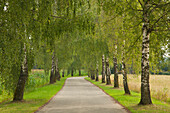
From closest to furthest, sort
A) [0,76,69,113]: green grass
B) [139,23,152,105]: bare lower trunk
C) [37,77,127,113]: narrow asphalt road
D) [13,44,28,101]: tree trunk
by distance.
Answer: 1. [0,76,69,113]: green grass
2. [37,77,127,113]: narrow asphalt road
3. [139,23,152,105]: bare lower trunk
4. [13,44,28,101]: tree trunk

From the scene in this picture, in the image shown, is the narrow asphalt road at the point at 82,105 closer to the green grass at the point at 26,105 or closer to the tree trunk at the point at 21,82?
the green grass at the point at 26,105

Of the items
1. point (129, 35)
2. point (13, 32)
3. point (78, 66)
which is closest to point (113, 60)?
point (129, 35)

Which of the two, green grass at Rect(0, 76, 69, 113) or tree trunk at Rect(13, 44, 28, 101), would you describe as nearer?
green grass at Rect(0, 76, 69, 113)

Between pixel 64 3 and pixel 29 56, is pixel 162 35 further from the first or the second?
pixel 29 56

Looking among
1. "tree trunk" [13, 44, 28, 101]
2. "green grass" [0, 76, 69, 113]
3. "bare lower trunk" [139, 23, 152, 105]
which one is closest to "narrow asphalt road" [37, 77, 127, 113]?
"green grass" [0, 76, 69, 113]

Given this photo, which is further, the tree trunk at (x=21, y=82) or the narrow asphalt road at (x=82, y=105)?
the tree trunk at (x=21, y=82)

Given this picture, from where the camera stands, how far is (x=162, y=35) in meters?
11.2

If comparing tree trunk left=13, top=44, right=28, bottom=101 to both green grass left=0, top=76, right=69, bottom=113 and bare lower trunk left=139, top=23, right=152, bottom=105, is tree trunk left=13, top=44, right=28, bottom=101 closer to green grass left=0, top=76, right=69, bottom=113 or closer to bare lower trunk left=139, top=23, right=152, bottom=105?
green grass left=0, top=76, right=69, bottom=113

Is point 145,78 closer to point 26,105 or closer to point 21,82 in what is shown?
point 26,105

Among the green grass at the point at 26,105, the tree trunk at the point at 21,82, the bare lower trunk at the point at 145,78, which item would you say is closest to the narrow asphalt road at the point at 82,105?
the green grass at the point at 26,105

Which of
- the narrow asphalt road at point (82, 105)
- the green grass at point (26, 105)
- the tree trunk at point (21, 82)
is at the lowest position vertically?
the narrow asphalt road at point (82, 105)

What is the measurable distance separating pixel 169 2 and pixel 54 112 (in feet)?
26.3

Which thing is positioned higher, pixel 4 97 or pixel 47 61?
pixel 47 61

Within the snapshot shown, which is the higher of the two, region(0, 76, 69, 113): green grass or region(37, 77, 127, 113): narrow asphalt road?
region(0, 76, 69, 113): green grass
